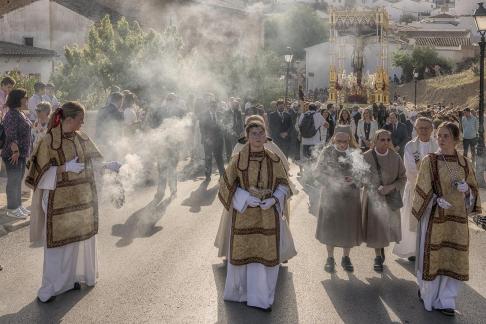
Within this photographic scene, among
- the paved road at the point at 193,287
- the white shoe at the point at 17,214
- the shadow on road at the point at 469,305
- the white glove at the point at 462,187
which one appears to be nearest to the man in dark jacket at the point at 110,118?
the white shoe at the point at 17,214

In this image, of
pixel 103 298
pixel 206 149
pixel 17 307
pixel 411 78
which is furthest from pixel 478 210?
pixel 411 78

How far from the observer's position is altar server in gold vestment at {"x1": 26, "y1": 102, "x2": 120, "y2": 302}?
5836mm

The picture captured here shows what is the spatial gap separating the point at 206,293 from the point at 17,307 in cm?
181

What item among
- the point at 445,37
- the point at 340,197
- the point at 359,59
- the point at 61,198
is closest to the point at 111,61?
the point at 359,59

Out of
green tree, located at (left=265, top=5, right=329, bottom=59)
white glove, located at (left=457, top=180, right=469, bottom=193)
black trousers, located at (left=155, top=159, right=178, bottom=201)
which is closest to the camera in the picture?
white glove, located at (left=457, top=180, right=469, bottom=193)

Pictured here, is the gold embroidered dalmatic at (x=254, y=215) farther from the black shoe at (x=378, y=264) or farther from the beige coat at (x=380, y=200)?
the black shoe at (x=378, y=264)

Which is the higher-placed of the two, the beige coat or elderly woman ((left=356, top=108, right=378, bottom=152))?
elderly woman ((left=356, top=108, right=378, bottom=152))

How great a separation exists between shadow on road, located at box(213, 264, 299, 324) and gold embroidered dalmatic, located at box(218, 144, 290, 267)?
44 cm

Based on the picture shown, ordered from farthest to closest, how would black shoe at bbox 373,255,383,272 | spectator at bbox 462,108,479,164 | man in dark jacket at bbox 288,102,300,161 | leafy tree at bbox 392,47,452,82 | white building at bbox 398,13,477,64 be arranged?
1. white building at bbox 398,13,477,64
2. leafy tree at bbox 392,47,452,82
3. spectator at bbox 462,108,479,164
4. man in dark jacket at bbox 288,102,300,161
5. black shoe at bbox 373,255,383,272

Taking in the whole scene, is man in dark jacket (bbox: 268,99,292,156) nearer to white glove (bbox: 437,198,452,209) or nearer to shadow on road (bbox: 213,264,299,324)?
shadow on road (bbox: 213,264,299,324)

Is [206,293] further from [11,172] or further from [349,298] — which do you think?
[11,172]

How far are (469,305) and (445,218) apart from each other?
3.18 feet

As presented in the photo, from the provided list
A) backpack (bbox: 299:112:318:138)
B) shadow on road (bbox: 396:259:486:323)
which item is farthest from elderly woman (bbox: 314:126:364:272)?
backpack (bbox: 299:112:318:138)

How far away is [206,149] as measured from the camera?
1336cm
